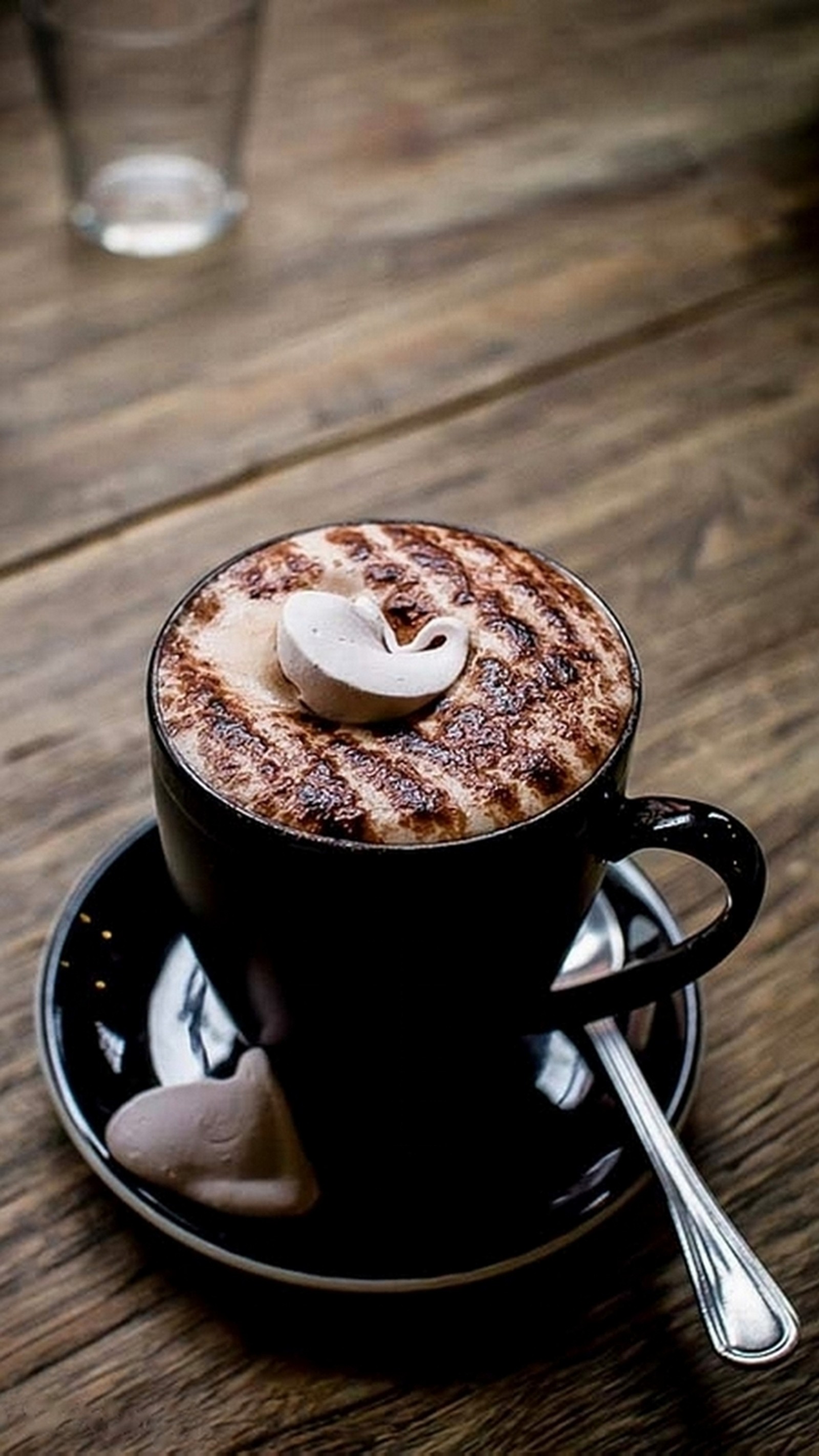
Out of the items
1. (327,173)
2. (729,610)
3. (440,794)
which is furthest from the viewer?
(327,173)

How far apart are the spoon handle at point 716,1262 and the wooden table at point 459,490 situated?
0.14 feet

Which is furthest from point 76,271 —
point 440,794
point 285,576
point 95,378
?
point 440,794

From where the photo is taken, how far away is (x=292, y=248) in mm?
1181

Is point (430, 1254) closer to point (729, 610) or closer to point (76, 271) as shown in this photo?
point (729, 610)

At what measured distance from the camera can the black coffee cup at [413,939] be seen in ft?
1.78

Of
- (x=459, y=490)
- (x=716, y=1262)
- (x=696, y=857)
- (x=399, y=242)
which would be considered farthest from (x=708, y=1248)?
(x=399, y=242)

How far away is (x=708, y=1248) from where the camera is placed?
1.90 feet

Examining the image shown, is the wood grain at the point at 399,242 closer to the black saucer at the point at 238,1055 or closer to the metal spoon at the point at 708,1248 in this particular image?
the black saucer at the point at 238,1055

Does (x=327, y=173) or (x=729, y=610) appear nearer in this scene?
(x=729, y=610)

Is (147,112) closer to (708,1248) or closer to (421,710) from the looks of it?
(421,710)

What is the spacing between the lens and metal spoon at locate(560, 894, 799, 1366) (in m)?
0.55

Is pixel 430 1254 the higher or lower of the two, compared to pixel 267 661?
lower

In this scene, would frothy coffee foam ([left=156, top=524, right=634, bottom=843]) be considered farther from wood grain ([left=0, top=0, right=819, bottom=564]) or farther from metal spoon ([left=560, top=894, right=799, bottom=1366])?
wood grain ([left=0, top=0, right=819, bottom=564])

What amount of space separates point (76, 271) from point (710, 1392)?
2.69 ft
